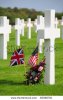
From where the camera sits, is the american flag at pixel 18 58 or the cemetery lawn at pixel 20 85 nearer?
the cemetery lawn at pixel 20 85

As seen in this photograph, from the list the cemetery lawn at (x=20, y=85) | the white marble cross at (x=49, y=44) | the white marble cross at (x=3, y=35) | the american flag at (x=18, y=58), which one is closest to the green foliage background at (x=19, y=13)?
the white marble cross at (x=3, y=35)

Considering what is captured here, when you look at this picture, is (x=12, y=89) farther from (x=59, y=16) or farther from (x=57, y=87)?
(x=59, y=16)

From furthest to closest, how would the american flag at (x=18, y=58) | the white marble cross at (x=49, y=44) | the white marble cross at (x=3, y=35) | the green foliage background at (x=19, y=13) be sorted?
the green foliage background at (x=19, y=13), the white marble cross at (x=3, y=35), the american flag at (x=18, y=58), the white marble cross at (x=49, y=44)

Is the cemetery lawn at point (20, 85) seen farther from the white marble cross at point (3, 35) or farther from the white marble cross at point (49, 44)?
the white marble cross at point (3, 35)

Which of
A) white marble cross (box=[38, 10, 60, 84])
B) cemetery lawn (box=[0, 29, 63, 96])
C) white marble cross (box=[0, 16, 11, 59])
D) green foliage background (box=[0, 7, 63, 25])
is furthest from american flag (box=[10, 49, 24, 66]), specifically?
green foliage background (box=[0, 7, 63, 25])

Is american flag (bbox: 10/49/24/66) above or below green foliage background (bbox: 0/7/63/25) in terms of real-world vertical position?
below

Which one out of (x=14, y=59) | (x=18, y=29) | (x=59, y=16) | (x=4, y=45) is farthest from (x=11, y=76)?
(x=59, y=16)

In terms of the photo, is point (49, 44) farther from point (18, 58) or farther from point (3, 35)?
point (3, 35)

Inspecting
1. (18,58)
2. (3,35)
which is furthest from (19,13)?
(18,58)

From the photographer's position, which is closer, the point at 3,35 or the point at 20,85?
the point at 20,85

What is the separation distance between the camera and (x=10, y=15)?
4484 centimetres

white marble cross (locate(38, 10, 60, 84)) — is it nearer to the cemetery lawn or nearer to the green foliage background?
the cemetery lawn

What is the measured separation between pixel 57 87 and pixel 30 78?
641 mm

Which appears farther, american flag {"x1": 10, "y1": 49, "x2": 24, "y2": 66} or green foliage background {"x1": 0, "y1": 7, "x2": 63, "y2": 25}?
green foliage background {"x1": 0, "y1": 7, "x2": 63, "y2": 25}
